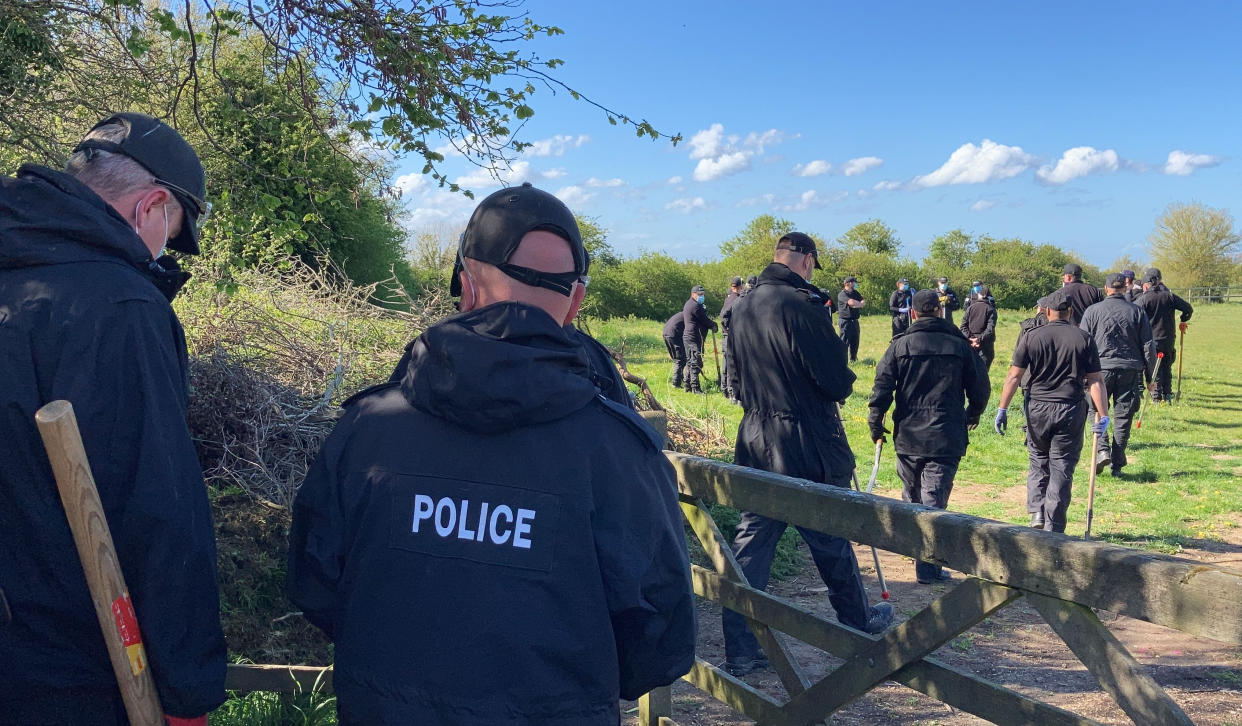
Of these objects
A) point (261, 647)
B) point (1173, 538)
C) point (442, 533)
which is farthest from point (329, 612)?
point (1173, 538)

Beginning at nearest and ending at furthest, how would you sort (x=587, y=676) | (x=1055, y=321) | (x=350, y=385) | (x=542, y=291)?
(x=587, y=676), (x=542, y=291), (x=350, y=385), (x=1055, y=321)

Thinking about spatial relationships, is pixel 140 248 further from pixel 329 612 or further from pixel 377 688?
pixel 377 688

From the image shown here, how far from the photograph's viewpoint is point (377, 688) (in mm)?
1617

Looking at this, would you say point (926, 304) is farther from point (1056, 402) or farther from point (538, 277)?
point (538, 277)

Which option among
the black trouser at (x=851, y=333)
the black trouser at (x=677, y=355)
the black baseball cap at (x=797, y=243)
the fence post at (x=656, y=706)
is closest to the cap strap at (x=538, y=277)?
the fence post at (x=656, y=706)

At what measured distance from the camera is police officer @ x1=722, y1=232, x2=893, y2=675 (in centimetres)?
485

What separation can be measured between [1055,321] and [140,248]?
7.36m

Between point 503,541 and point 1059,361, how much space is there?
6918mm

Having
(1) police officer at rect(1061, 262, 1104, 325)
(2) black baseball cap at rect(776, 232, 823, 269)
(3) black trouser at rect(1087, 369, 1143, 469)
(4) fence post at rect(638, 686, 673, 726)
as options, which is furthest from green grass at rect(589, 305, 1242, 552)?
(4) fence post at rect(638, 686, 673, 726)

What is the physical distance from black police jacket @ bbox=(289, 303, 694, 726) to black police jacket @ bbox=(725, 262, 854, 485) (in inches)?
133

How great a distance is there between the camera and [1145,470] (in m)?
10.4

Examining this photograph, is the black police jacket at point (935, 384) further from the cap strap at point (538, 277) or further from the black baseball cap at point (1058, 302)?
the cap strap at point (538, 277)

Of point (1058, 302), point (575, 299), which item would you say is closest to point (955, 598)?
point (575, 299)

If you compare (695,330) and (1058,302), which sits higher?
(1058,302)
